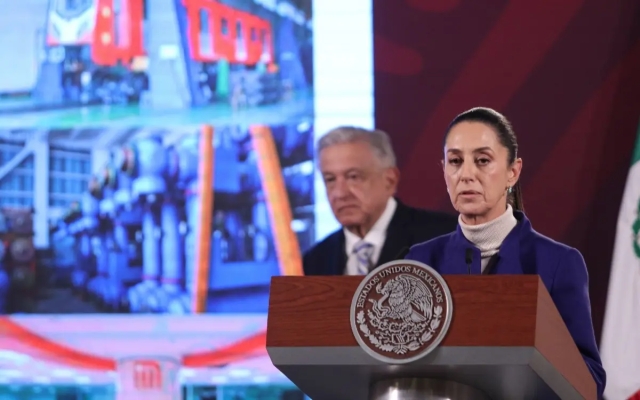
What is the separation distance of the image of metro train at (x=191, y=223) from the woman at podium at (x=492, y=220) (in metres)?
2.35

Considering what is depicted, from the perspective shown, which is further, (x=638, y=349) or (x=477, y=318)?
(x=638, y=349)

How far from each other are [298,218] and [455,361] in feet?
9.32

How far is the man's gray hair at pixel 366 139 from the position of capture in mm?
4414

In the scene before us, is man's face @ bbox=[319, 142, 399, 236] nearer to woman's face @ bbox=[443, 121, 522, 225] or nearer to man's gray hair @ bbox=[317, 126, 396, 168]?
man's gray hair @ bbox=[317, 126, 396, 168]

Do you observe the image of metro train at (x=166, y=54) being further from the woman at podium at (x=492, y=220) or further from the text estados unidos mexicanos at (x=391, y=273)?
the text estados unidos mexicanos at (x=391, y=273)

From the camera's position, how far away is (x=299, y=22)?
454cm

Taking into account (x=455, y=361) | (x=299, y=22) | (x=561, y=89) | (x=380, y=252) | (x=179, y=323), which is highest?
(x=299, y=22)

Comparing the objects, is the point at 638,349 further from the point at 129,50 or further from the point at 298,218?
the point at 129,50

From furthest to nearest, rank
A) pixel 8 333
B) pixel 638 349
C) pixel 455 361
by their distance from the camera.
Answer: pixel 8 333, pixel 638 349, pixel 455 361

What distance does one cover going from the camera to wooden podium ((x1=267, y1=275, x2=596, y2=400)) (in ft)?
5.10

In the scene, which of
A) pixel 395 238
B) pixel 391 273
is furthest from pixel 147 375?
pixel 391 273

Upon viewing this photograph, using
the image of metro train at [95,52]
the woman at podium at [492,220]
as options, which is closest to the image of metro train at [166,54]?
the image of metro train at [95,52]

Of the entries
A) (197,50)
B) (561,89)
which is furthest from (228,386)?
(561,89)

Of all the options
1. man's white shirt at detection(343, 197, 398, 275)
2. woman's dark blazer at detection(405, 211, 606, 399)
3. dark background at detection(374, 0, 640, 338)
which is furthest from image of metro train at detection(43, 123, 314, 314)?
woman's dark blazer at detection(405, 211, 606, 399)
